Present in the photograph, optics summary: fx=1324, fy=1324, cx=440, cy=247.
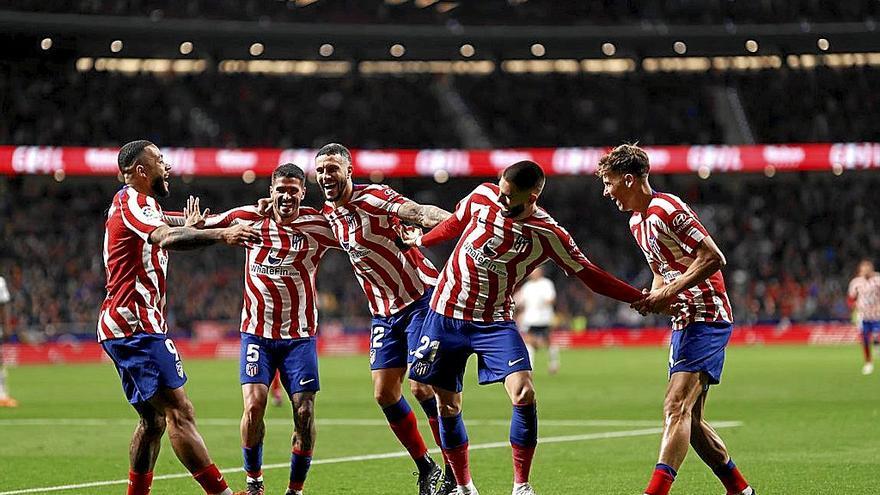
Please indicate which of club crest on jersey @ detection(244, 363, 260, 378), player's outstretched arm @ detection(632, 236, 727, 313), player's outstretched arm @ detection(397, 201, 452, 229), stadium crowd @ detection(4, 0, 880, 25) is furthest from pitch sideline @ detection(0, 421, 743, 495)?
stadium crowd @ detection(4, 0, 880, 25)

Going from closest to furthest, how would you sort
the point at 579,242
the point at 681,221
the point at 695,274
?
the point at 695,274
the point at 681,221
the point at 579,242

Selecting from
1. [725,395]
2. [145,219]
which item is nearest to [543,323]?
[725,395]

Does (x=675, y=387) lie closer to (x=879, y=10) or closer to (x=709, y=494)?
(x=709, y=494)

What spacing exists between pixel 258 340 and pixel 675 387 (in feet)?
11.0

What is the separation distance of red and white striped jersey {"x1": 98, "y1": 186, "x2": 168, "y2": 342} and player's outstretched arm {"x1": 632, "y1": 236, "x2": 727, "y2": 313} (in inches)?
136

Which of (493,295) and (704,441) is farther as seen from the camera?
(493,295)

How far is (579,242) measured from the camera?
54031mm

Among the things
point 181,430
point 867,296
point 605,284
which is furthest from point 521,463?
Result: point 867,296

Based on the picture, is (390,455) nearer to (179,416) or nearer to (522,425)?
(522,425)

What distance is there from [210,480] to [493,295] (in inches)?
95.5

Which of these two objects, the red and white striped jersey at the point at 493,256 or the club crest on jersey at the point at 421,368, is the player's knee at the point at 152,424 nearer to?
the club crest on jersey at the point at 421,368

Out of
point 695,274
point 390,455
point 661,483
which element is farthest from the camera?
point 390,455

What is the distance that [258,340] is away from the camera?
34.4 feet

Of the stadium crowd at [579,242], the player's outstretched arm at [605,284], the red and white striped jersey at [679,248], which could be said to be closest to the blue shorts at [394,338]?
the player's outstretched arm at [605,284]
